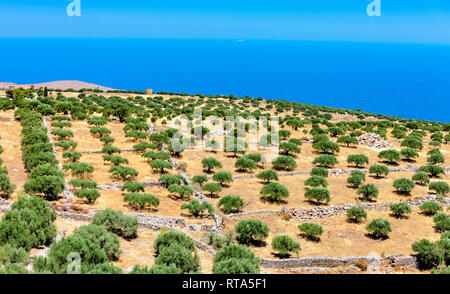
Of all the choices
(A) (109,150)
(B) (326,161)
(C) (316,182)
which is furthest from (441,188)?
(A) (109,150)

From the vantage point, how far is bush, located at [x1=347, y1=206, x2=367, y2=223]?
76.0ft

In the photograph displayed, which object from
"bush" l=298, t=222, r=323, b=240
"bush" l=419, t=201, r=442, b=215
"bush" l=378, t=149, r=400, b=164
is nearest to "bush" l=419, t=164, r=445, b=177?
"bush" l=378, t=149, r=400, b=164

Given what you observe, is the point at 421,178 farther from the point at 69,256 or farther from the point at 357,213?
the point at 69,256

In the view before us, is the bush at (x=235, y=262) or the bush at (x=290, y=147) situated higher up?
the bush at (x=290, y=147)

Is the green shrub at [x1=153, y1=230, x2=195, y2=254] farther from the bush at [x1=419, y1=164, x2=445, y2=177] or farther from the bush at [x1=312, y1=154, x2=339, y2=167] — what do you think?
the bush at [x1=419, y1=164, x2=445, y2=177]

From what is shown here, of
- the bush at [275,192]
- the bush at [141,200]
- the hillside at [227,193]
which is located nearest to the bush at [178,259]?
the hillside at [227,193]

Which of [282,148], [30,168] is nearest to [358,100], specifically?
[282,148]

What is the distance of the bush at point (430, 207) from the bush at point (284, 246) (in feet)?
35.8

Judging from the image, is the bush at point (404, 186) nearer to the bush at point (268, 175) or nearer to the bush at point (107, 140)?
the bush at point (268, 175)

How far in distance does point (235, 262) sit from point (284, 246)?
518 cm

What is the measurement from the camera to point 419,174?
101 feet

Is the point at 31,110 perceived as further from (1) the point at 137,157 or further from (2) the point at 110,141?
(1) the point at 137,157

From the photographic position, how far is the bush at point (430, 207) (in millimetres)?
24578
